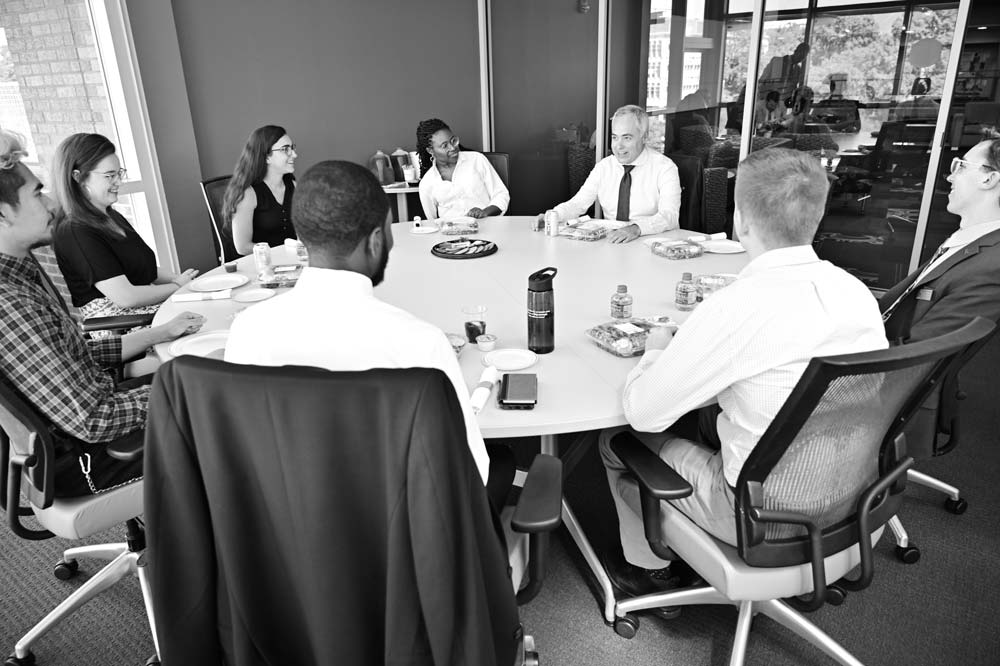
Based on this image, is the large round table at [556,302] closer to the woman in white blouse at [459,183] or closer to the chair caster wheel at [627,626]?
the chair caster wheel at [627,626]

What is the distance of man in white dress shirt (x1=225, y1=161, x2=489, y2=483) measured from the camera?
123cm

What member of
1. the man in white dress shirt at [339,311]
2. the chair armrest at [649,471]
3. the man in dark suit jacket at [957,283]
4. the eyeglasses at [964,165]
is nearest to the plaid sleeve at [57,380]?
the man in white dress shirt at [339,311]

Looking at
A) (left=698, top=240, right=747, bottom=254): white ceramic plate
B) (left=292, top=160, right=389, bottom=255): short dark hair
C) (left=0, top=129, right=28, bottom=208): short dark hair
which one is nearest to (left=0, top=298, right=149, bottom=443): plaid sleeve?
(left=0, top=129, right=28, bottom=208): short dark hair

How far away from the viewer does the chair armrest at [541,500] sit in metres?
1.29

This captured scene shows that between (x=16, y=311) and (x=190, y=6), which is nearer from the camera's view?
(x=16, y=311)

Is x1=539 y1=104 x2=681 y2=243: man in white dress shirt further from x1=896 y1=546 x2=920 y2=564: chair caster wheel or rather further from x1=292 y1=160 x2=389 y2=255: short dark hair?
x1=292 y1=160 x2=389 y2=255: short dark hair

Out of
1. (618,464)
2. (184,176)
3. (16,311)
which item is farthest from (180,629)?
(184,176)

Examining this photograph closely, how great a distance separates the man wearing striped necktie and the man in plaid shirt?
2364 mm

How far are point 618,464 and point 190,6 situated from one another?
4687 mm

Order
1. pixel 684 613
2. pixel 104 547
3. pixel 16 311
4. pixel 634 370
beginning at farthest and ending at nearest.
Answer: pixel 104 547 < pixel 684 613 < pixel 634 370 < pixel 16 311

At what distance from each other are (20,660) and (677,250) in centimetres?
285

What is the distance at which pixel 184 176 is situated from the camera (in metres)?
4.82

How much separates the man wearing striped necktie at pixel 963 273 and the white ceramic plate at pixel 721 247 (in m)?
0.78

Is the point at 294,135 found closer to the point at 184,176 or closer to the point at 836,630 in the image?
the point at 184,176
